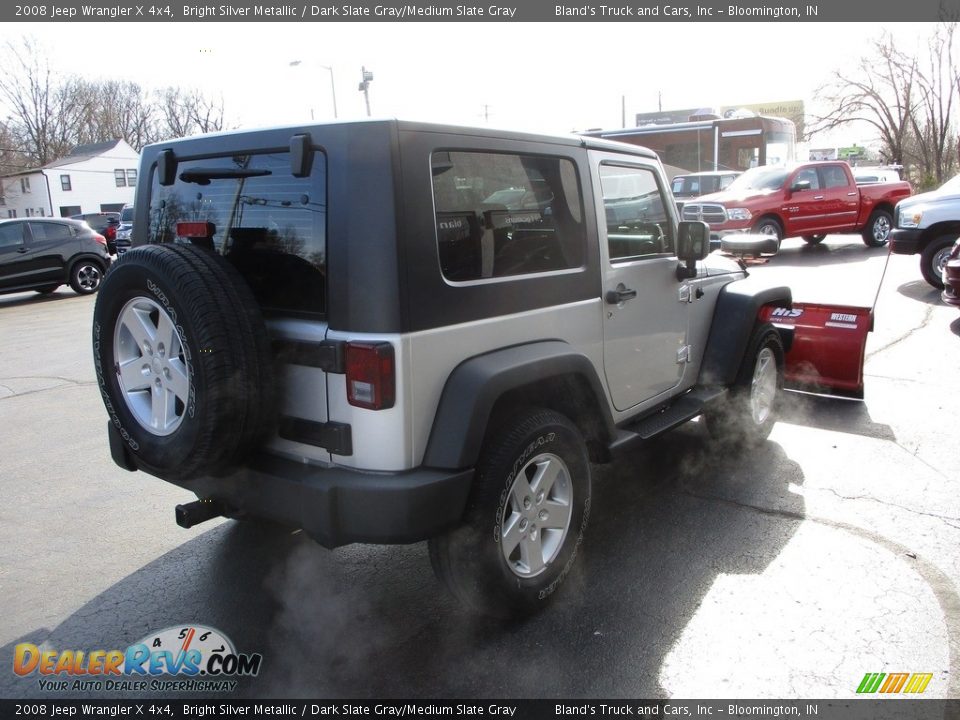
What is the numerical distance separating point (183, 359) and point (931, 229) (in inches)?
423

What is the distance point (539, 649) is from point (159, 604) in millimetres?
1739

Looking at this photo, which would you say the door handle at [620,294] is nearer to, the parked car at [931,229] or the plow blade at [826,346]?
the plow blade at [826,346]

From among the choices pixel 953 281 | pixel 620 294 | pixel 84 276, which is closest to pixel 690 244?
pixel 620 294

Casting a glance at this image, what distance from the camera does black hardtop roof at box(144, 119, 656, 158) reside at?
8.48ft

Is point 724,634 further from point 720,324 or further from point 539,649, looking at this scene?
point 720,324

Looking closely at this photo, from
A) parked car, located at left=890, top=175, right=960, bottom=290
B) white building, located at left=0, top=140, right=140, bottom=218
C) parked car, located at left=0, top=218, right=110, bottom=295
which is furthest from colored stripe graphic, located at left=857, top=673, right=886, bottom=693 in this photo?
white building, located at left=0, top=140, right=140, bottom=218

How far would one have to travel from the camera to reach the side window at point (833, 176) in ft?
51.5

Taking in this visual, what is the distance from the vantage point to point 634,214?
396cm

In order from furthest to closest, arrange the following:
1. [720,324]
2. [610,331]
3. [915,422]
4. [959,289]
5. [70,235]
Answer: [70,235] < [959,289] < [915,422] < [720,324] < [610,331]

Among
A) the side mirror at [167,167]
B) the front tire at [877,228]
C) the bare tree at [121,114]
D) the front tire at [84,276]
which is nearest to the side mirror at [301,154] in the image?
the side mirror at [167,167]

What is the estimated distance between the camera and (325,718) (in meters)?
2.60

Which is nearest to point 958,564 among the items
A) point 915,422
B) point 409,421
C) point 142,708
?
point 915,422

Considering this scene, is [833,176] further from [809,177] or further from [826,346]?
[826,346]

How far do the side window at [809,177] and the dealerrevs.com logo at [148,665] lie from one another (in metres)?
15.1
